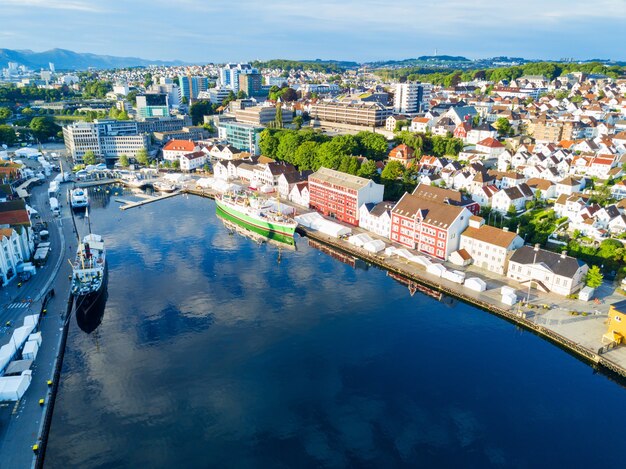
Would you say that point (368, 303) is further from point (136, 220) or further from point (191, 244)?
point (136, 220)

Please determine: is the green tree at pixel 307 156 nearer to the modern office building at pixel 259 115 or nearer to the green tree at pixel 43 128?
the modern office building at pixel 259 115

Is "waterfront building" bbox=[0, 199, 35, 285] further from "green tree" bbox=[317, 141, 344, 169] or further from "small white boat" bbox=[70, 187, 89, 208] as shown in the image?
"green tree" bbox=[317, 141, 344, 169]

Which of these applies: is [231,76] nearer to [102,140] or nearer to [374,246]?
[102,140]

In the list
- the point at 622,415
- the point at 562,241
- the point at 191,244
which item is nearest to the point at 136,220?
the point at 191,244

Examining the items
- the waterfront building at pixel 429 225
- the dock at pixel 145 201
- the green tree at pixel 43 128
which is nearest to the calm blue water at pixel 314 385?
the waterfront building at pixel 429 225

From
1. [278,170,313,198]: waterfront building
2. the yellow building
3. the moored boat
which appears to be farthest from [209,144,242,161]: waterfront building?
the yellow building
